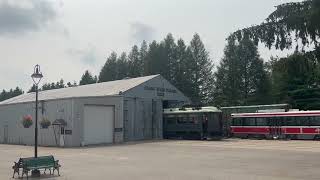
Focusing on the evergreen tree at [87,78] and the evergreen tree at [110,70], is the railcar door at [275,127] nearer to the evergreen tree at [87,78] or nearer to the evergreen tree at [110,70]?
the evergreen tree at [110,70]

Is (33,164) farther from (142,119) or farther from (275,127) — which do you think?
(142,119)

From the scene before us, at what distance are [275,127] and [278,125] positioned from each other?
50cm

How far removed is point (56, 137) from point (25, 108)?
9433 mm

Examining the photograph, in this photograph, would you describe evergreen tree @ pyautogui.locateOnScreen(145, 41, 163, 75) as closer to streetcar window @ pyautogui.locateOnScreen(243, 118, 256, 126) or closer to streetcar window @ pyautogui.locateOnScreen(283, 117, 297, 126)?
streetcar window @ pyautogui.locateOnScreen(243, 118, 256, 126)

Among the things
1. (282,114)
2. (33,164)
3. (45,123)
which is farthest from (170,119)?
(33,164)

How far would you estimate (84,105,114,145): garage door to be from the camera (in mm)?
48531

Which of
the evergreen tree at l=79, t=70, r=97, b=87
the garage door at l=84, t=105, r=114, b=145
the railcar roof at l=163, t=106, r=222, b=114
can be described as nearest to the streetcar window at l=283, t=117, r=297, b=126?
the railcar roof at l=163, t=106, r=222, b=114

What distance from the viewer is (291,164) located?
23.8m

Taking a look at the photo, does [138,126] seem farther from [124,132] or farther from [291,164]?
[291,164]

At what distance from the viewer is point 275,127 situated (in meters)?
51.0

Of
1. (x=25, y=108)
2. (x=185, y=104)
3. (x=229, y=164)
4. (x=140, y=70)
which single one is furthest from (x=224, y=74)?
(x=229, y=164)

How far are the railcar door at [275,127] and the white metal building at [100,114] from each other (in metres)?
12.1

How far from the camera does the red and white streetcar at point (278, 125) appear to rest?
156 feet

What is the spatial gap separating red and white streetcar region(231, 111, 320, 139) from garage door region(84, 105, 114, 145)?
1384cm
